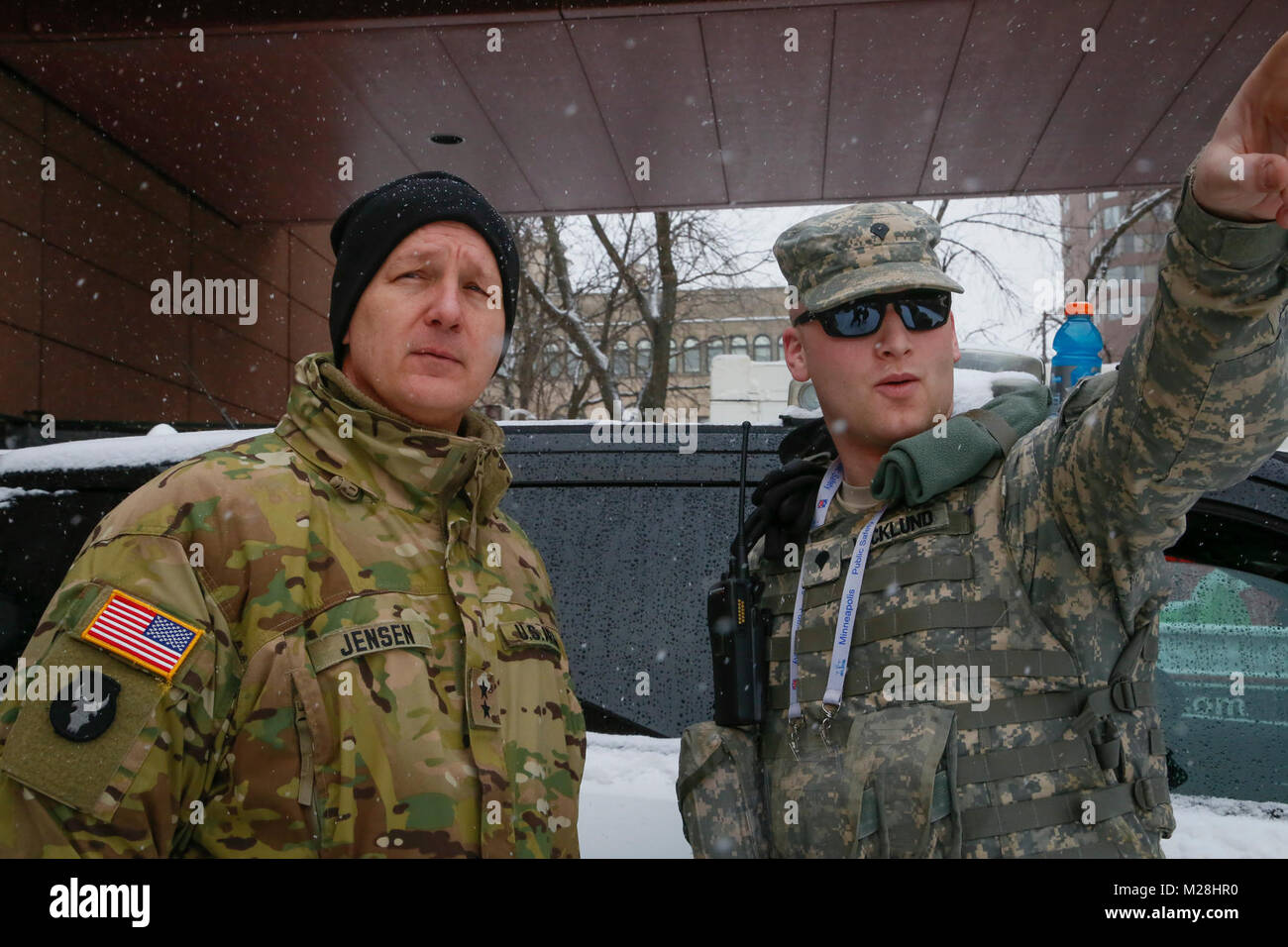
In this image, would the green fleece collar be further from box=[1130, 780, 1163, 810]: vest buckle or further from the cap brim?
box=[1130, 780, 1163, 810]: vest buckle

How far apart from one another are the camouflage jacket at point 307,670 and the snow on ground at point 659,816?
45 cm

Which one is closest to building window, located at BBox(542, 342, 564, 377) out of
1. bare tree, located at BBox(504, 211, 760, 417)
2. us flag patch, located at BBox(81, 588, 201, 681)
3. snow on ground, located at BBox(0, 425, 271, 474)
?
bare tree, located at BBox(504, 211, 760, 417)

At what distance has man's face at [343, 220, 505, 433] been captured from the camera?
1.88 metres

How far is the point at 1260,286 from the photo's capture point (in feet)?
4.35

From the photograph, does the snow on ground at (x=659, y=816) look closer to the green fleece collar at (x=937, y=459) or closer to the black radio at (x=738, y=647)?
the black radio at (x=738, y=647)

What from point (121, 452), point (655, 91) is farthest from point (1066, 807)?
point (655, 91)

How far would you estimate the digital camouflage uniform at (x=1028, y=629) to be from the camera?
1.45 metres

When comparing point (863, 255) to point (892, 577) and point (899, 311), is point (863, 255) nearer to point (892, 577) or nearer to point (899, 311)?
point (899, 311)

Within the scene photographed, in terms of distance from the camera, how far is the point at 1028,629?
1759mm

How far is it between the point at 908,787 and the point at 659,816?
2.74 ft

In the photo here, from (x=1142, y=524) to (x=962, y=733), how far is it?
444 millimetres

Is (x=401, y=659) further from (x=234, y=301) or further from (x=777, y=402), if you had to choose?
(x=234, y=301)

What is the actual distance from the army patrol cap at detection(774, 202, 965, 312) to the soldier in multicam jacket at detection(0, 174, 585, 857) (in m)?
0.60

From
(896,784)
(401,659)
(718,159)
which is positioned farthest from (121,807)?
(718,159)
